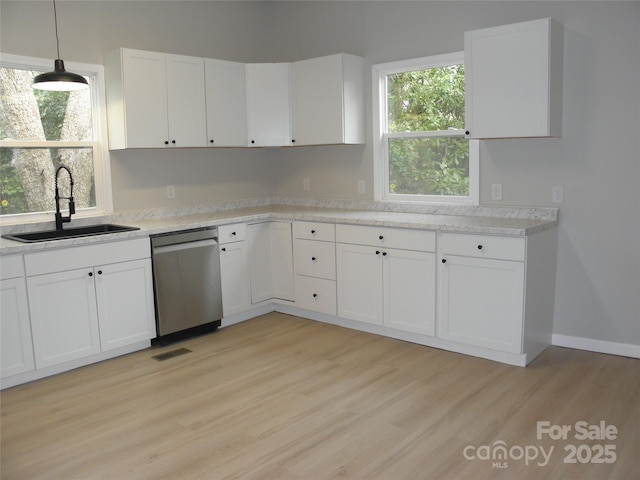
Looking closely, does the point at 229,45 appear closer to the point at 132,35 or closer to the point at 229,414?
the point at 132,35

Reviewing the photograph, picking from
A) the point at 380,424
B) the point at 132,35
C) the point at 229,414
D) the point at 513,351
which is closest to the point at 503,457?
the point at 380,424

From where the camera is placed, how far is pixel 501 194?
412 centimetres

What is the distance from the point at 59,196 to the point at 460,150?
3.02 m

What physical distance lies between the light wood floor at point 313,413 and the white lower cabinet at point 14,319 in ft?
0.60

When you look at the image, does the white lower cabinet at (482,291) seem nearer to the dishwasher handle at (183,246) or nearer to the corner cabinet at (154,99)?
the dishwasher handle at (183,246)

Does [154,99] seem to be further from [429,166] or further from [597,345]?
[597,345]

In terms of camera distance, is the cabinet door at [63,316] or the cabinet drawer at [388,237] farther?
the cabinet drawer at [388,237]

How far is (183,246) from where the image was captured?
4.22 m

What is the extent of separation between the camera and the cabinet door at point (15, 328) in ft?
11.0

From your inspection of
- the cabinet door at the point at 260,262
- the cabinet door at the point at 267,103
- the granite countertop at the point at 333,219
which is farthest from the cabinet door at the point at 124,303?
the cabinet door at the point at 267,103

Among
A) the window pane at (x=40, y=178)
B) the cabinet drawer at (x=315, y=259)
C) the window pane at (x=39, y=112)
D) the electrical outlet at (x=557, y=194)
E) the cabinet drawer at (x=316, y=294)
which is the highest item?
the window pane at (x=39, y=112)

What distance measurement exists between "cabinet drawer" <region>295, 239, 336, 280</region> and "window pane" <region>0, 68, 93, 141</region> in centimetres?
186

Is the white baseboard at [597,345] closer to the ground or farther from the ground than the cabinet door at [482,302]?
closer to the ground

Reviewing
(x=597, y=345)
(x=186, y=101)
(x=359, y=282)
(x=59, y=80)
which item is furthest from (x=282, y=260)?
(x=597, y=345)
